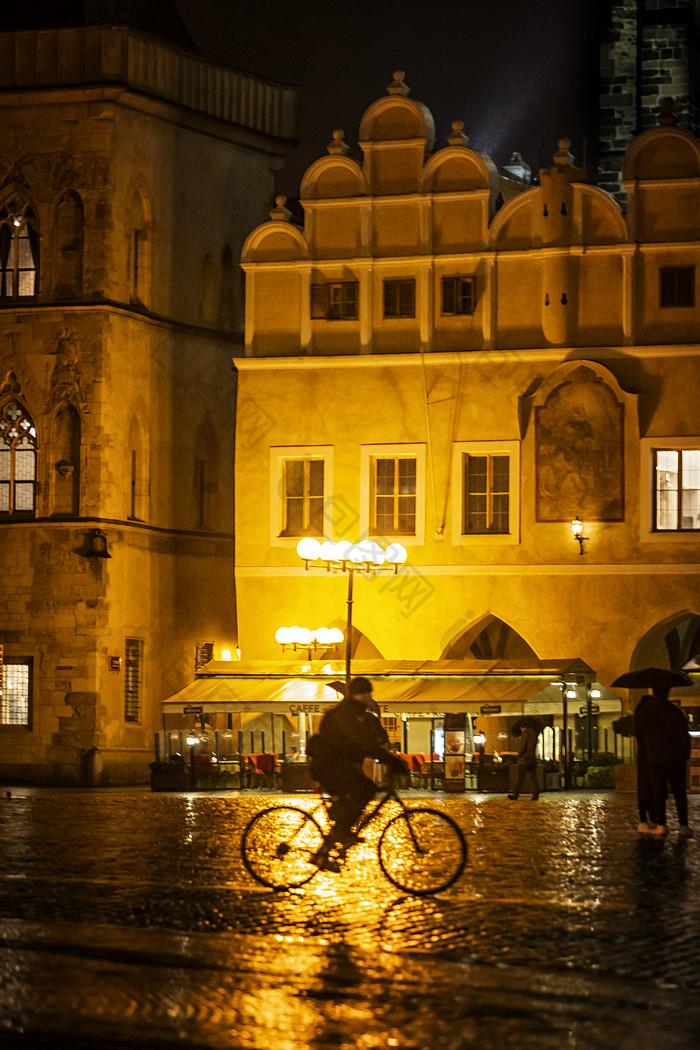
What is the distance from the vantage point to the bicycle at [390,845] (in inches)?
529

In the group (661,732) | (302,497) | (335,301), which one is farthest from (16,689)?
(661,732)

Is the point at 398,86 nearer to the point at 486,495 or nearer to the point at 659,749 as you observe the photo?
the point at 486,495

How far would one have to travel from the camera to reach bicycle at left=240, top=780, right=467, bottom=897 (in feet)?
44.1

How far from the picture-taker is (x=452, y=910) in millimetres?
12523

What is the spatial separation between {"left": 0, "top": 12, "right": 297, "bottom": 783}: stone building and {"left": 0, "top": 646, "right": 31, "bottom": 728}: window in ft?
0.13

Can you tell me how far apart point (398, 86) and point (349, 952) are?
27.0 meters

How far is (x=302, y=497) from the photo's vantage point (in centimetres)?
3522

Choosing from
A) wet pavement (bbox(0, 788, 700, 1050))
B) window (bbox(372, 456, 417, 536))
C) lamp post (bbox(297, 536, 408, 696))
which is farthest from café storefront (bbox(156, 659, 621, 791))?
wet pavement (bbox(0, 788, 700, 1050))

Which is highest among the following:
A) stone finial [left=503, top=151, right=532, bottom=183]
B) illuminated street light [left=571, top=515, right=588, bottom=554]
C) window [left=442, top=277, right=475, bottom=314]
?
stone finial [left=503, top=151, right=532, bottom=183]

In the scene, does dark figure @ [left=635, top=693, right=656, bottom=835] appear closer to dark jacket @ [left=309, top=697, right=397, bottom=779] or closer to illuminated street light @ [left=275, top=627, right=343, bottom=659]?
dark jacket @ [left=309, top=697, right=397, bottom=779]

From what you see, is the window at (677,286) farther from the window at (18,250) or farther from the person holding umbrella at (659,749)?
the person holding umbrella at (659,749)

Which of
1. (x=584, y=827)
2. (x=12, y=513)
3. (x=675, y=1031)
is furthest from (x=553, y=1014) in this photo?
(x=12, y=513)

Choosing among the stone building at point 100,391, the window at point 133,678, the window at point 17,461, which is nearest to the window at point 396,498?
the stone building at point 100,391

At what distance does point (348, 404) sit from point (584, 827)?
15.6 m
